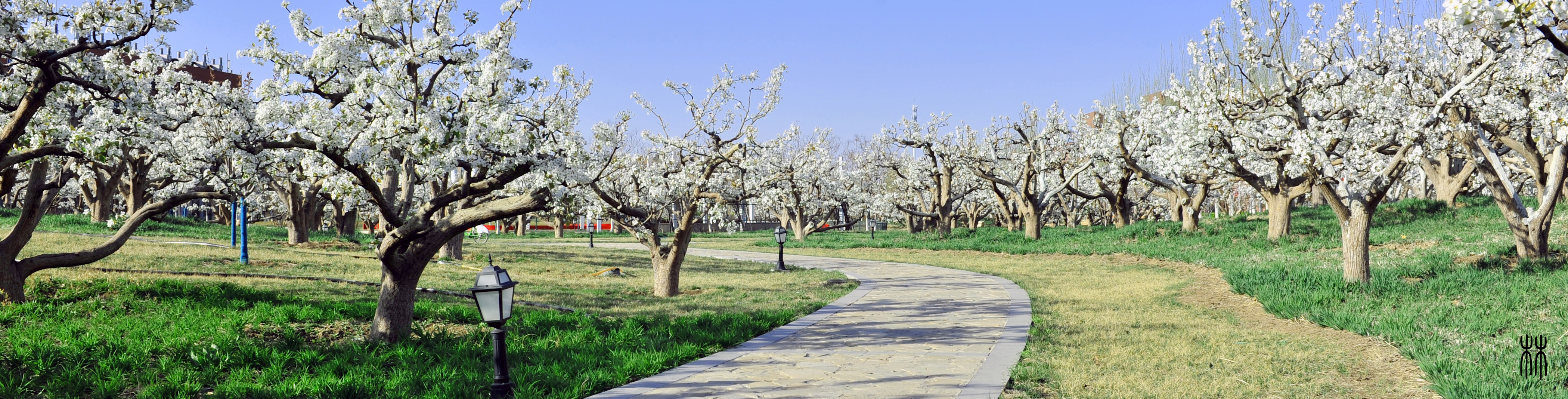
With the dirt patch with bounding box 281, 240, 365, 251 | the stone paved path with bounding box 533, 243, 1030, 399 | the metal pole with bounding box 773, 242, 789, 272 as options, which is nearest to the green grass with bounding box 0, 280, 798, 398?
the stone paved path with bounding box 533, 243, 1030, 399

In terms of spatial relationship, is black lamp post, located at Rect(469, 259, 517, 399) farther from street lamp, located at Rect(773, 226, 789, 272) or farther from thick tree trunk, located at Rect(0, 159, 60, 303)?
street lamp, located at Rect(773, 226, 789, 272)

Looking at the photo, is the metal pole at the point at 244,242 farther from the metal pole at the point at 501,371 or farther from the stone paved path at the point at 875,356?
the metal pole at the point at 501,371

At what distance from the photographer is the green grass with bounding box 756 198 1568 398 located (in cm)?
664

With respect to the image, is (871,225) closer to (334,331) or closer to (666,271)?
(666,271)

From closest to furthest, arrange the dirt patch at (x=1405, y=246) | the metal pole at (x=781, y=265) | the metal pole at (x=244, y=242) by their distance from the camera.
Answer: the metal pole at (x=244, y=242), the dirt patch at (x=1405, y=246), the metal pole at (x=781, y=265)

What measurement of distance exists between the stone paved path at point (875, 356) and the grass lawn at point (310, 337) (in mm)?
404

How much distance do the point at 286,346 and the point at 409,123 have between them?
2.24 metres

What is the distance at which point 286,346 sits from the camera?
24.8 ft

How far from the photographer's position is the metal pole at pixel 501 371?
19.6 ft

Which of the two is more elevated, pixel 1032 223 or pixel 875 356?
pixel 1032 223

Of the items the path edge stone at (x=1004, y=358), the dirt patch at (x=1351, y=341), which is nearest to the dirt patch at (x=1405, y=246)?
the dirt patch at (x=1351, y=341)

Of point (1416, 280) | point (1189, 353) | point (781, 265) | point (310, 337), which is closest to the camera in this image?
point (1189, 353)

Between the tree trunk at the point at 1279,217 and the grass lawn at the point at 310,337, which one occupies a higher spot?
the tree trunk at the point at 1279,217

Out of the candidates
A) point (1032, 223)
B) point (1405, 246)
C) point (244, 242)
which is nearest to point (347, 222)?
point (244, 242)
